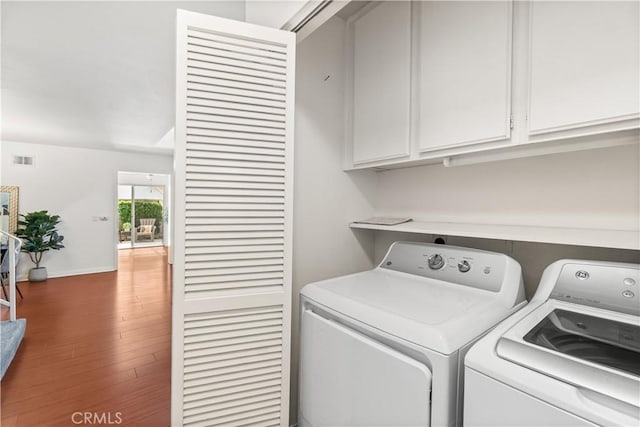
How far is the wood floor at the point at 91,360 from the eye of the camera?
199cm

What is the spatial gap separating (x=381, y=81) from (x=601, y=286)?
4.27 feet

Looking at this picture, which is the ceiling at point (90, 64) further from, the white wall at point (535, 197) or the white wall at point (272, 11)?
the white wall at point (535, 197)

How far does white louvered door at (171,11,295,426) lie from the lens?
3.85ft

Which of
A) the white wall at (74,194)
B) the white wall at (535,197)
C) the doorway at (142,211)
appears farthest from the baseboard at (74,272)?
the white wall at (535,197)

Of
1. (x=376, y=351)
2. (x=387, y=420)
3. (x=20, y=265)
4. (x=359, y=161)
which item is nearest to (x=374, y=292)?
(x=376, y=351)

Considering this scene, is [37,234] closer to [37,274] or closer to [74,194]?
[37,274]

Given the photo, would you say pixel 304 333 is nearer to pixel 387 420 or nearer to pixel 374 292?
pixel 374 292

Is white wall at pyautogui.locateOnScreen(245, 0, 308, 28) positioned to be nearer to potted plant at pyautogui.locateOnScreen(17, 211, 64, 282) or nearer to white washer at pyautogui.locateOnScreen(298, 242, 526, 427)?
white washer at pyautogui.locateOnScreen(298, 242, 526, 427)

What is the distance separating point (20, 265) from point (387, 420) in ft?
23.7

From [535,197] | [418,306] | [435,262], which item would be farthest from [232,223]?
[535,197]

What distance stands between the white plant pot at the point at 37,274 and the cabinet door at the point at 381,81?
257 inches

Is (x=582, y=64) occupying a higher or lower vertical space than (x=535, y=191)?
higher

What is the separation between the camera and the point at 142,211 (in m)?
10.1

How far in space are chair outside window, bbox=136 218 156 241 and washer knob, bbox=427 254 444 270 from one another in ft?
35.3
